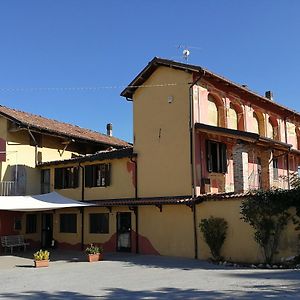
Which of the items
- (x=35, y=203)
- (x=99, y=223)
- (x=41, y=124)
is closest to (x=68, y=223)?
(x=99, y=223)

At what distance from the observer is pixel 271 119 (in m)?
25.5

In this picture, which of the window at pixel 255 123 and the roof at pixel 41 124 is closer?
the roof at pixel 41 124

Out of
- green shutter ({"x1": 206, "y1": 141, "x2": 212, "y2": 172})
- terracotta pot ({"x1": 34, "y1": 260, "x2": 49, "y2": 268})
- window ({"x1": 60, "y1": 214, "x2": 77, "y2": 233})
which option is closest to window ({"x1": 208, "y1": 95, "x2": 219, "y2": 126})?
green shutter ({"x1": 206, "y1": 141, "x2": 212, "y2": 172})

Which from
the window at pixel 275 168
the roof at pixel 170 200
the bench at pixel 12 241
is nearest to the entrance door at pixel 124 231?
the roof at pixel 170 200

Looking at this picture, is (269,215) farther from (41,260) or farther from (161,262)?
(41,260)

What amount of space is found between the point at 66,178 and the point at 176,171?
7.78 meters

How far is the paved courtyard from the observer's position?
10.1 metres

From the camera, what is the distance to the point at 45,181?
83.3 ft

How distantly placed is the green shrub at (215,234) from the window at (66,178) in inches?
368

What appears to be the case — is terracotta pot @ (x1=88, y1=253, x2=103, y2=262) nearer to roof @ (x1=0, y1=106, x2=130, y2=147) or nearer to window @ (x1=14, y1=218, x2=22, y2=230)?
window @ (x1=14, y1=218, x2=22, y2=230)

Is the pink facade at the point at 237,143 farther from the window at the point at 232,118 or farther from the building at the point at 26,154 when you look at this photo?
the building at the point at 26,154

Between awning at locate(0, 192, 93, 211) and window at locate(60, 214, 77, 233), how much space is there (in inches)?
90.8

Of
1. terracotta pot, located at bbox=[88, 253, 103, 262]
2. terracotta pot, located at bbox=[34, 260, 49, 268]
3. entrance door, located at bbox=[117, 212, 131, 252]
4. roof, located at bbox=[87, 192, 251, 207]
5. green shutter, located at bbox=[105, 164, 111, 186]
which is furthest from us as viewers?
green shutter, located at bbox=[105, 164, 111, 186]

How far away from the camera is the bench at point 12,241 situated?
22702 millimetres
